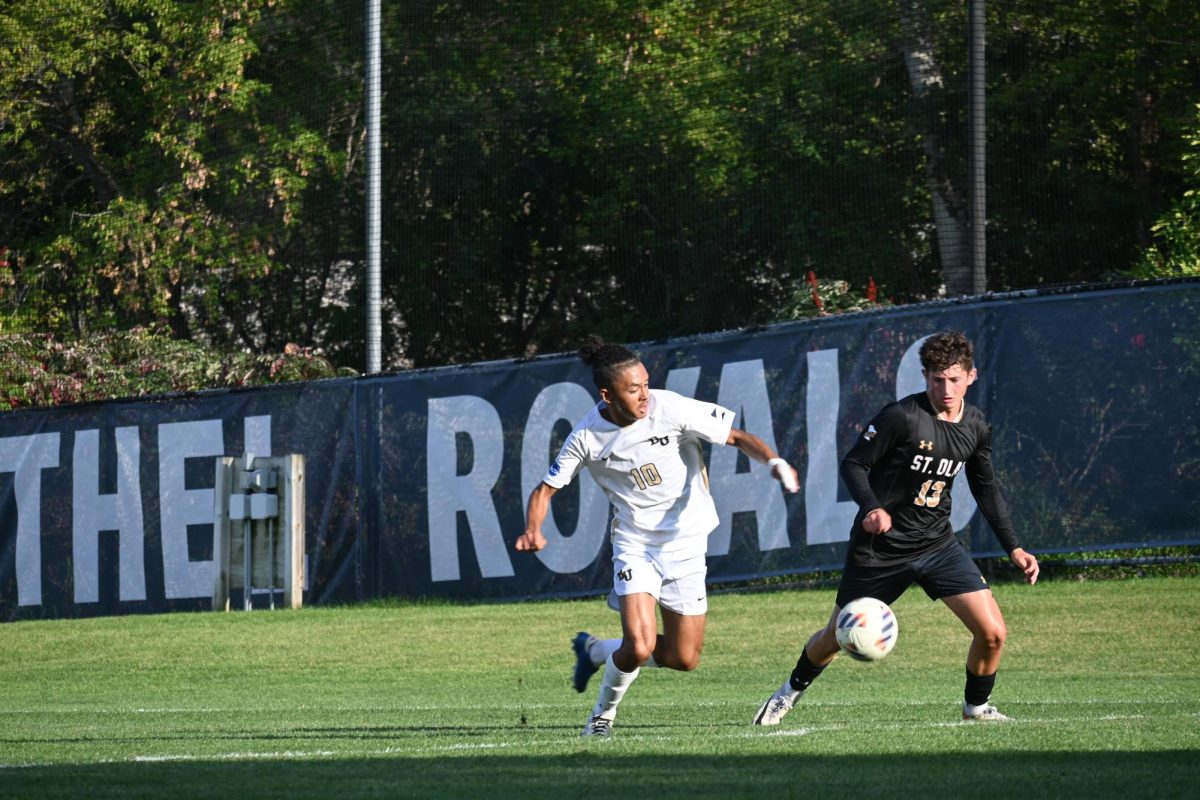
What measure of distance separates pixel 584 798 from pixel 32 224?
23243 millimetres

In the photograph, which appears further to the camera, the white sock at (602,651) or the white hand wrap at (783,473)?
the white sock at (602,651)

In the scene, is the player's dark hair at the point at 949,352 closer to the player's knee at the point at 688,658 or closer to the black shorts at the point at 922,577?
the black shorts at the point at 922,577

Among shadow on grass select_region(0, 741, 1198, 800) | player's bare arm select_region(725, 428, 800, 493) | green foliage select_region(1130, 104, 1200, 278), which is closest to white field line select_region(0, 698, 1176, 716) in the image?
player's bare arm select_region(725, 428, 800, 493)

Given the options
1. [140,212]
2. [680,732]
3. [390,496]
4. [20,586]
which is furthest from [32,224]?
[680,732]

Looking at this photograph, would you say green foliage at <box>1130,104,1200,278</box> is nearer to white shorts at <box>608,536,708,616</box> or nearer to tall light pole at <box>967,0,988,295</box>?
tall light pole at <box>967,0,988,295</box>

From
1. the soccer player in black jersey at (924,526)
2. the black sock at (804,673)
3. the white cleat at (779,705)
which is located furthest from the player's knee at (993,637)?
the white cleat at (779,705)

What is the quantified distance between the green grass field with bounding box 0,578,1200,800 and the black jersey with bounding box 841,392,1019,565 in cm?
92

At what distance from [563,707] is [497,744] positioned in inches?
108

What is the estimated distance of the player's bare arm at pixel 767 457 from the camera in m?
7.70

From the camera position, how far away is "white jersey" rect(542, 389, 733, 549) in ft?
27.3

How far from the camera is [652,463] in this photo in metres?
8.34

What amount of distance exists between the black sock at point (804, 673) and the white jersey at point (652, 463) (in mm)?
819

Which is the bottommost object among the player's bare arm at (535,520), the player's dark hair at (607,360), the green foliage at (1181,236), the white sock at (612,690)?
the white sock at (612,690)

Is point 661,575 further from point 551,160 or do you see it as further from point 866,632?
point 551,160
